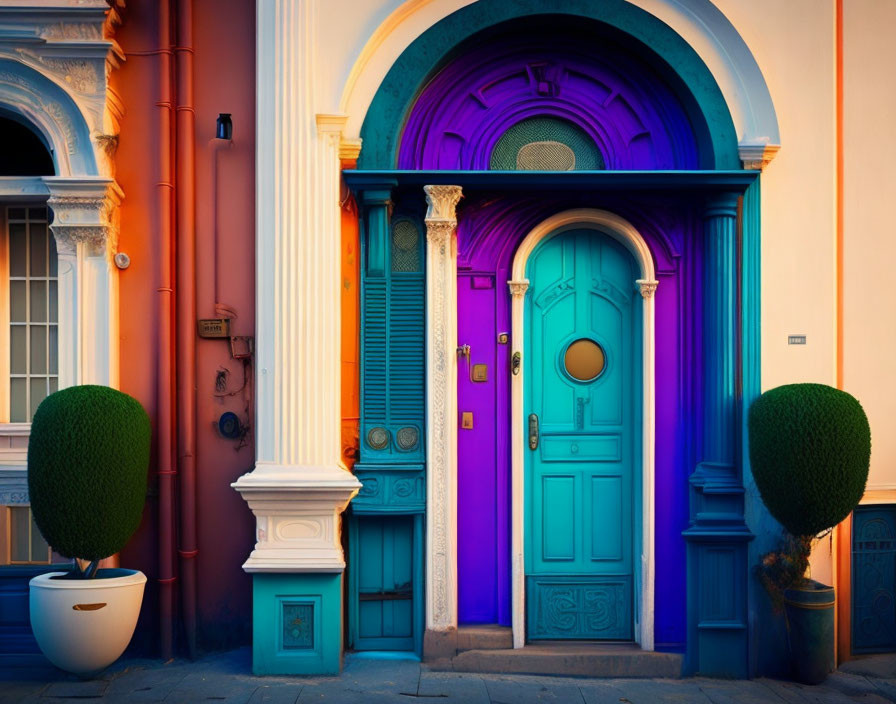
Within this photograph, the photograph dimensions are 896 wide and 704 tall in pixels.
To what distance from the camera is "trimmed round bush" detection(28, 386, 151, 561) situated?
15.0 ft

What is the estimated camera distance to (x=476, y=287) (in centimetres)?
541

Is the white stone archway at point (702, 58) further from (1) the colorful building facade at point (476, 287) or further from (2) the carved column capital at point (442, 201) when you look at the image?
(2) the carved column capital at point (442, 201)

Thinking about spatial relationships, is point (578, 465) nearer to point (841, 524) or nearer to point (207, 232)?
point (841, 524)

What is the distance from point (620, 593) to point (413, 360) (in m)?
2.24

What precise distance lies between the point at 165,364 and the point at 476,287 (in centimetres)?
224

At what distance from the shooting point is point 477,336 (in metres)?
5.42

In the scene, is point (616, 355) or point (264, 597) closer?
point (264, 597)

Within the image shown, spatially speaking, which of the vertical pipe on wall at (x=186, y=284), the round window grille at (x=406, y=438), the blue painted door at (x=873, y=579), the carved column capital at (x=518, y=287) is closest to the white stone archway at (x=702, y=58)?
the vertical pipe on wall at (x=186, y=284)

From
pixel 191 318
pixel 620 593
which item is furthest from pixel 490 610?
pixel 191 318

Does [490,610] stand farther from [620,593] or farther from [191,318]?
[191,318]

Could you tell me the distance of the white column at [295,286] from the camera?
16.3 ft

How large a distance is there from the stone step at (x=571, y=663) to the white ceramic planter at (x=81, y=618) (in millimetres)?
2150

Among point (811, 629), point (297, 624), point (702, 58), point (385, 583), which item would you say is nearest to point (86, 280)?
point (297, 624)

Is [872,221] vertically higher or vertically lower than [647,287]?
higher
